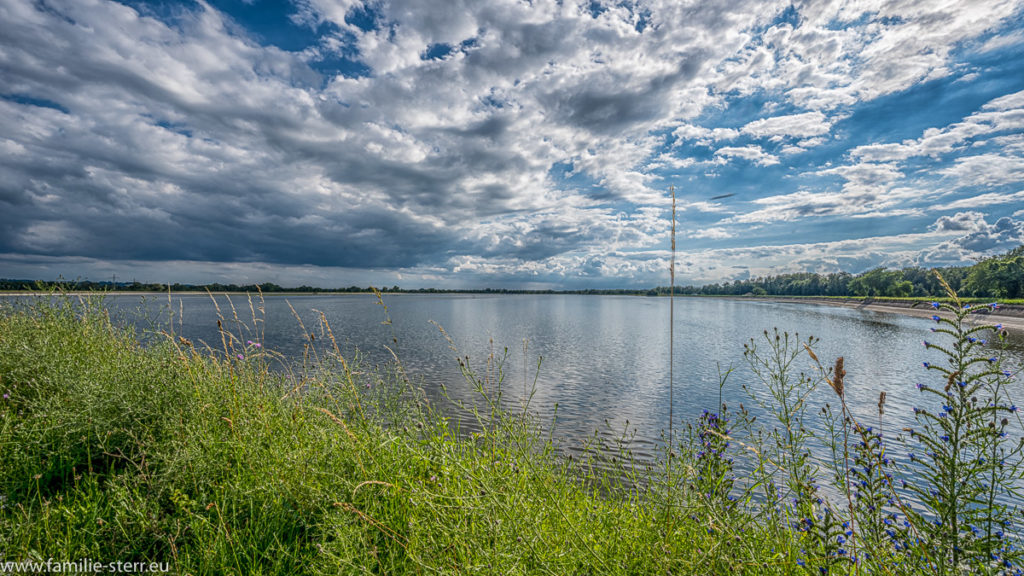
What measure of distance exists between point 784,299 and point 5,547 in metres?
209

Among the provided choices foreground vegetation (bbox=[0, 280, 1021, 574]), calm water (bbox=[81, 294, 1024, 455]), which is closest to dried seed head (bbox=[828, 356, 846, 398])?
foreground vegetation (bbox=[0, 280, 1021, 574])

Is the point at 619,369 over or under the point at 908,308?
under

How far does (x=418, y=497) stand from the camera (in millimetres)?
3174

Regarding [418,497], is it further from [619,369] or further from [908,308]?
[619,369]

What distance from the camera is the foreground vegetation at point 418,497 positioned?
2.57 metres

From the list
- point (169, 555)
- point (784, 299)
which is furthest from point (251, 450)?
point (784, 299)

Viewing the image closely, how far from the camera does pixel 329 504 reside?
12.2 ft

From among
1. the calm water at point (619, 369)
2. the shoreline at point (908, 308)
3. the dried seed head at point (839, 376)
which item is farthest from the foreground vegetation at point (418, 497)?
the calm water at point (619, 369)

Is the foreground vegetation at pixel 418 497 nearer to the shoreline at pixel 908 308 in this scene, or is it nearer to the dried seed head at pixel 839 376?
the dried seed head at pixel 839 376

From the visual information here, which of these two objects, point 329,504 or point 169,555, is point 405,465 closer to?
point 329,504

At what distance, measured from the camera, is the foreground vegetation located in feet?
8.43

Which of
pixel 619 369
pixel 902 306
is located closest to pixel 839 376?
pixel 619 369

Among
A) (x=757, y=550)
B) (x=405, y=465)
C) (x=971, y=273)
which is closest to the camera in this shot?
(x=757, y=550)

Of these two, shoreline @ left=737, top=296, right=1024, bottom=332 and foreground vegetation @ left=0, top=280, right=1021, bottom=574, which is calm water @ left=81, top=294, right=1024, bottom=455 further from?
shoreline @ left=737, top=296, right=1024, bottom=332
